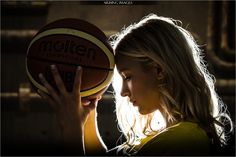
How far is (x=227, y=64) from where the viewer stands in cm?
341

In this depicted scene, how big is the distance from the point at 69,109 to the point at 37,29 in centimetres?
247

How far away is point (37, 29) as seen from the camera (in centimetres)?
357

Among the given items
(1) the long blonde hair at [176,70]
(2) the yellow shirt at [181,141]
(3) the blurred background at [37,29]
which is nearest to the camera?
(2) the yellow shirt at [181,141]

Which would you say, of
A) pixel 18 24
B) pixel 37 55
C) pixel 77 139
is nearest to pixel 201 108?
pixel 77 139

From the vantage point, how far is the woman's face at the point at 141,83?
1.27 meters

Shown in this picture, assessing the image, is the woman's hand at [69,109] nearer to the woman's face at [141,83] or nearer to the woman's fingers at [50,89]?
the woman's fingers at [50,89]

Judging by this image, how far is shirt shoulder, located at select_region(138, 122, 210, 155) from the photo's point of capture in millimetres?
1138

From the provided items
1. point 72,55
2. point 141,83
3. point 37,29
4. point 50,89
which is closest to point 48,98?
point 50,89

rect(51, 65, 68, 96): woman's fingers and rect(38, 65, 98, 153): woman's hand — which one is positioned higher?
rect(51, 65, 68, 96): woman's fingers

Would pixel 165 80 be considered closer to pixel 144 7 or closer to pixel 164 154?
pixel 164 154

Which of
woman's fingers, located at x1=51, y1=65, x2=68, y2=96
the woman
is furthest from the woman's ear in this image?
woman's fingers, located at x1=51, y1=65, x2=68, y2=96

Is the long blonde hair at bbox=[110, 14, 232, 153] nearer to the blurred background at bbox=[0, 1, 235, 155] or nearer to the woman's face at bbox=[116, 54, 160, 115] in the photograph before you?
the woman's face at bbox=[116, 54, 160, 115]

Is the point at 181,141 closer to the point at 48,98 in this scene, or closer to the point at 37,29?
the point at 48,98

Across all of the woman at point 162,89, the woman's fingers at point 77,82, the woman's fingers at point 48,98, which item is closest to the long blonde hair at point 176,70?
the woman at point 162,89
